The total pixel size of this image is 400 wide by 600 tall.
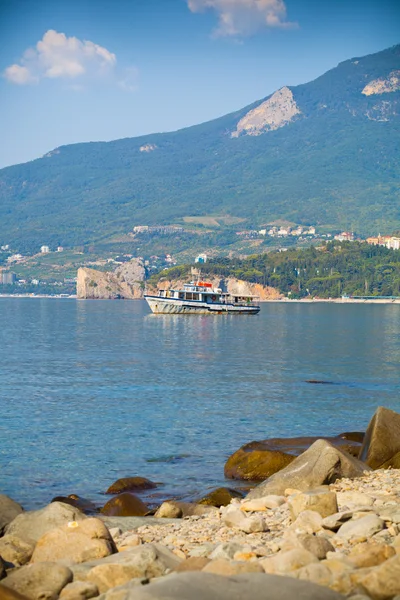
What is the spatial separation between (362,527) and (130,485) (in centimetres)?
821

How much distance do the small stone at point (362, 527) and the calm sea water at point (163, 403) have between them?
6.97 meters

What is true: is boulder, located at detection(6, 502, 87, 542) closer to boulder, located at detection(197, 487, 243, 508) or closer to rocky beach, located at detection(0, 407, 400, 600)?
rocky beach, located at detection(0, 407, 400, 600)

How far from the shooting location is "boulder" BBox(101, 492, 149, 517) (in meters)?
14.5

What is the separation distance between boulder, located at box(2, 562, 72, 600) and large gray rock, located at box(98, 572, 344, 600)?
3.03ft

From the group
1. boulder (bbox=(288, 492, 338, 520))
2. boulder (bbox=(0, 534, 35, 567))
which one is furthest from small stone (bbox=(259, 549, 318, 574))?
boulder (bbox=(0, 534, 35, 567))

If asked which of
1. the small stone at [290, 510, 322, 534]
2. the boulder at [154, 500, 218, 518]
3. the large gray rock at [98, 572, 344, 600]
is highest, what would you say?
the large gray rock at [98, 572, 344, 600]

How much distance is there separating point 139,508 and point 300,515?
4.57m

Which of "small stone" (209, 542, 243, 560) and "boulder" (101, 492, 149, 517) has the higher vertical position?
"small stone" (209, 542, 243, 560)

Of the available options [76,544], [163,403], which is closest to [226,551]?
[76,544]

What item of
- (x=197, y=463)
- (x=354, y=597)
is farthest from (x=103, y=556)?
(x=197, y=463)

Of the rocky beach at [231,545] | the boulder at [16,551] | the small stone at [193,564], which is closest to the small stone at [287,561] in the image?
the rocky beach at [231,545]

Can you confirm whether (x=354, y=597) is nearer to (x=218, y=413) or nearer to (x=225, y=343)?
(x=218, y=413)

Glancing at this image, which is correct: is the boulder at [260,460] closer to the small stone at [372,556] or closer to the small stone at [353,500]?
the small stone at [353,500]

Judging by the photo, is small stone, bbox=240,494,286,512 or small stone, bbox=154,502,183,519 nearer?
small stone, bbox=240,494,286,512
